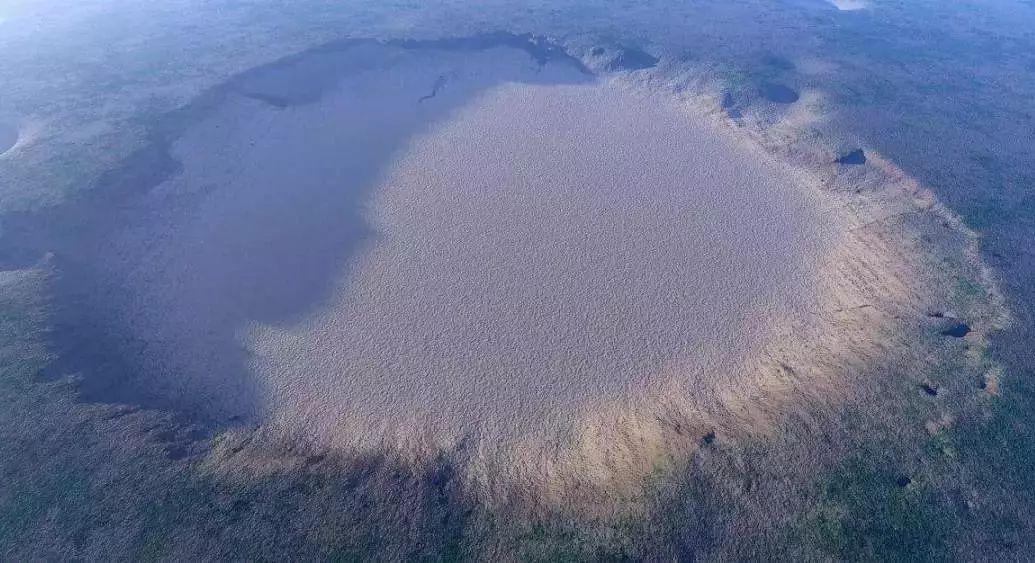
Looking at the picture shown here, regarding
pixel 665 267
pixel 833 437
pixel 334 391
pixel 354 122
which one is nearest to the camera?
pixel 833 437

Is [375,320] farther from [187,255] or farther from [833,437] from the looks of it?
[833,437]

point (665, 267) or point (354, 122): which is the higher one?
point (354, 122)

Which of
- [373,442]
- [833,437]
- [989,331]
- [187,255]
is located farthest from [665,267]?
[187,255]

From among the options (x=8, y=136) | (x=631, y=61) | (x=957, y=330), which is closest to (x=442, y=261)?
(x=957, y=330)

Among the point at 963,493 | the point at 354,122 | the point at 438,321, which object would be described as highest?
the point at 354,122

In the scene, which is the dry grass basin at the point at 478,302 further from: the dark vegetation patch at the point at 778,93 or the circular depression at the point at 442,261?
the dark vegetation patch at the point at 778,93

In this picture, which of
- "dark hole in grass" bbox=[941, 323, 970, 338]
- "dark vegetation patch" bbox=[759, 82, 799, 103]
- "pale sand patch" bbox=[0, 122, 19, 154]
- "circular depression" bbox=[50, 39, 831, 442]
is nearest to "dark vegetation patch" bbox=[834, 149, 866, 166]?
"circular depression" bbox=[50, 39, 831, 442]

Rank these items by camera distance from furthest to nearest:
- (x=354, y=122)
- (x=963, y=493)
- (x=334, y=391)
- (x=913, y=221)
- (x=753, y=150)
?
(x=354, y=122) < (x=753, y=150) < (x=913, y=221) < (x=334, y=391) < (x=963, y=493)

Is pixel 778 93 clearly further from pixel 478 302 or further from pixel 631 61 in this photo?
pixel 478 302
